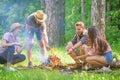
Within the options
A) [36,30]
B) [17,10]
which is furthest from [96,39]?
[17,10]

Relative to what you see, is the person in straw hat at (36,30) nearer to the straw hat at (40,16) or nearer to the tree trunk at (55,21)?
the straw hat at (40,16)

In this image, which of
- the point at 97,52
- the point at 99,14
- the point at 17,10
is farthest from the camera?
the point at 17,10

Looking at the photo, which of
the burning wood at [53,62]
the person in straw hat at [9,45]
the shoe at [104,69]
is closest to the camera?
the shoe at [104,69]

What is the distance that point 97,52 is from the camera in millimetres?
11109

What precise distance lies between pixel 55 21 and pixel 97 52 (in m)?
9.00

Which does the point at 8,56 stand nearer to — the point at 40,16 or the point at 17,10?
the point at 40,16

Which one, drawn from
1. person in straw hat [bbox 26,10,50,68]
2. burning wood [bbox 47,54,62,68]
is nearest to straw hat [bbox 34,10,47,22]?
person in straw hat [bbox 26,10,50,68]

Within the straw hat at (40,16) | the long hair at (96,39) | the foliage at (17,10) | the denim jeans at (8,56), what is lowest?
A: the foliage at (17,10)

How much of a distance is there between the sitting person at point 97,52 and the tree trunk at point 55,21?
27.2 feet

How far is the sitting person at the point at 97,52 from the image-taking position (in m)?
10.7

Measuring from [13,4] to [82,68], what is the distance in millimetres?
28298

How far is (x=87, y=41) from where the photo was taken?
451 inches

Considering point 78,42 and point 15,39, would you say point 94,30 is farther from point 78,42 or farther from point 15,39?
point 15,39

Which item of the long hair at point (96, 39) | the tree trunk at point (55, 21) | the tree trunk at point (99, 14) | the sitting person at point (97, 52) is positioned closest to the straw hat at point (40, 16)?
the sitting person at point (97, 52)
